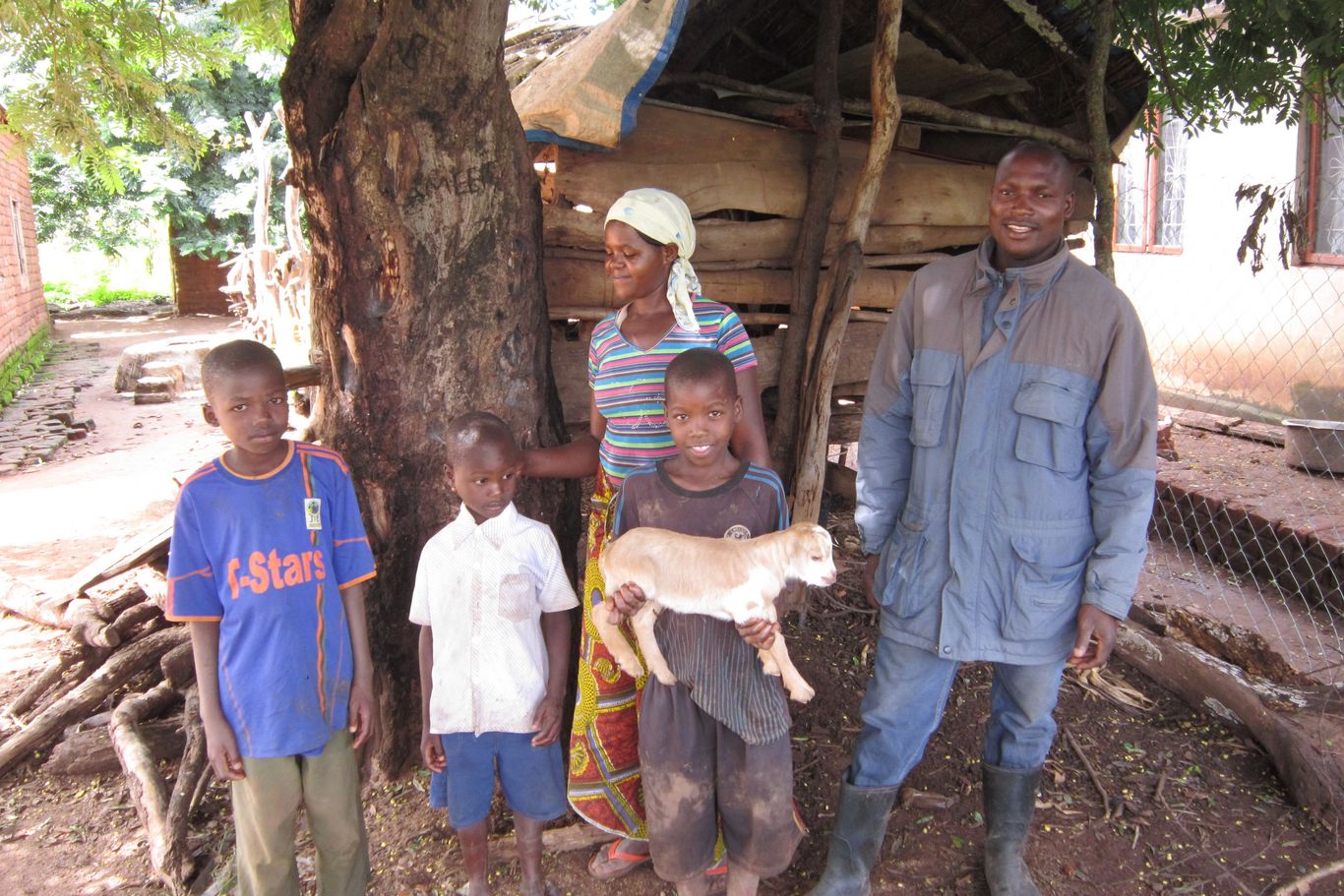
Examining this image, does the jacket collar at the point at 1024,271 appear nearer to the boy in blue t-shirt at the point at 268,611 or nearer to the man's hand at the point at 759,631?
the man's hand at the point at 759,631

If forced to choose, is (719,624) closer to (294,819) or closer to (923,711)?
(923,711)

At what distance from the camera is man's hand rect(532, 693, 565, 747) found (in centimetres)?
249

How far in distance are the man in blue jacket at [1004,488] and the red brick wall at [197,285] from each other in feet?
76.4

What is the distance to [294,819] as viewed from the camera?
245cm

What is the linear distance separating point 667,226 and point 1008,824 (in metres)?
1.94

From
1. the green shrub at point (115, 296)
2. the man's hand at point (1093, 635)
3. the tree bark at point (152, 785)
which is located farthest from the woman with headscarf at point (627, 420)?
the green shrub at point (115, 296)

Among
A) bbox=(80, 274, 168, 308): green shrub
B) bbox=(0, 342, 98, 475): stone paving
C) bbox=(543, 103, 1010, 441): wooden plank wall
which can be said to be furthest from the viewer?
bbox=(80, 274, 168, 308): green shrub

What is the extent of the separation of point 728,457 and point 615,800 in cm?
110

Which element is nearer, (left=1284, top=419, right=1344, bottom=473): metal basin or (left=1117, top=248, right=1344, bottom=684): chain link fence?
(left=1117, top=248, right=1344, bottom=684): chain link fence

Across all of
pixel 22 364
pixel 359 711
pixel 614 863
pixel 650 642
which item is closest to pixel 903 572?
pixel 650 642

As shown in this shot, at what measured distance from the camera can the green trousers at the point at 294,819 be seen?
2.37 meters

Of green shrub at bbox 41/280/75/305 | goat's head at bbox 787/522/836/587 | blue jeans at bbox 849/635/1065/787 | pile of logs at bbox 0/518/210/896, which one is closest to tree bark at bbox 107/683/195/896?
pile of logs at bbox 0/518/210/896

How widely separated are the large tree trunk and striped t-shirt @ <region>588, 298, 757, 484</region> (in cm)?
47

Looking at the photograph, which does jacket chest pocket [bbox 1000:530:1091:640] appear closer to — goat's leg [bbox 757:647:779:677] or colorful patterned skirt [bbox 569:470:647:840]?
goat's leg [bbox 757:647:779:677]
